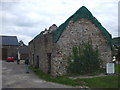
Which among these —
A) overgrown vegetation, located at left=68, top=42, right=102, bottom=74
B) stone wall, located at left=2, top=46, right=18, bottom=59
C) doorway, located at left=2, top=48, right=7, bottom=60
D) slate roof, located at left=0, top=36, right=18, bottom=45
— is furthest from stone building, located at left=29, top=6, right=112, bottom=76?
slate roof, located at left=0, top=36, right=18, bottom=45

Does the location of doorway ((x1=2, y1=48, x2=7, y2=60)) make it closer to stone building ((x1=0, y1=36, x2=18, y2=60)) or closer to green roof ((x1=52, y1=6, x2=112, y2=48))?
stone building ((x1=0, y1=36, x2=18, y2=60))

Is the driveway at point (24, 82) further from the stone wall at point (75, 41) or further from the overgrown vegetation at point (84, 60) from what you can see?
the overgrown vegetation at point (84, 60)

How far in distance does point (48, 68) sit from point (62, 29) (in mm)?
4199

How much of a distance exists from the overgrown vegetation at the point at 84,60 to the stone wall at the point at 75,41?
435mm

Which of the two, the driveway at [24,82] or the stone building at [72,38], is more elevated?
the stone building at [72,38]

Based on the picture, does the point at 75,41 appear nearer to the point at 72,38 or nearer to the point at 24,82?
the point at 72,38

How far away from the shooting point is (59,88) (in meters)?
8.24

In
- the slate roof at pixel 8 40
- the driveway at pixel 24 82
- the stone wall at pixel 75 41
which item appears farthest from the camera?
the slate roof at pixel 8 40

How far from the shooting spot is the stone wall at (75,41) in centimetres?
1173

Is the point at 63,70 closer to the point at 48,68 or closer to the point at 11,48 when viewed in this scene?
the point at 48,68

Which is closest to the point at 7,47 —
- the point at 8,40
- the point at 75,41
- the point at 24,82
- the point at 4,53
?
the point at 4,53

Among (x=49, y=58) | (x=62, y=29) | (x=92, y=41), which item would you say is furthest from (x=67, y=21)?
(x=49, y=58)

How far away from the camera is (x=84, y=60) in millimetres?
12039

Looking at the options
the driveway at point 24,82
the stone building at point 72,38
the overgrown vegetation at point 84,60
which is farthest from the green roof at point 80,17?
the driveway at point 24,82
